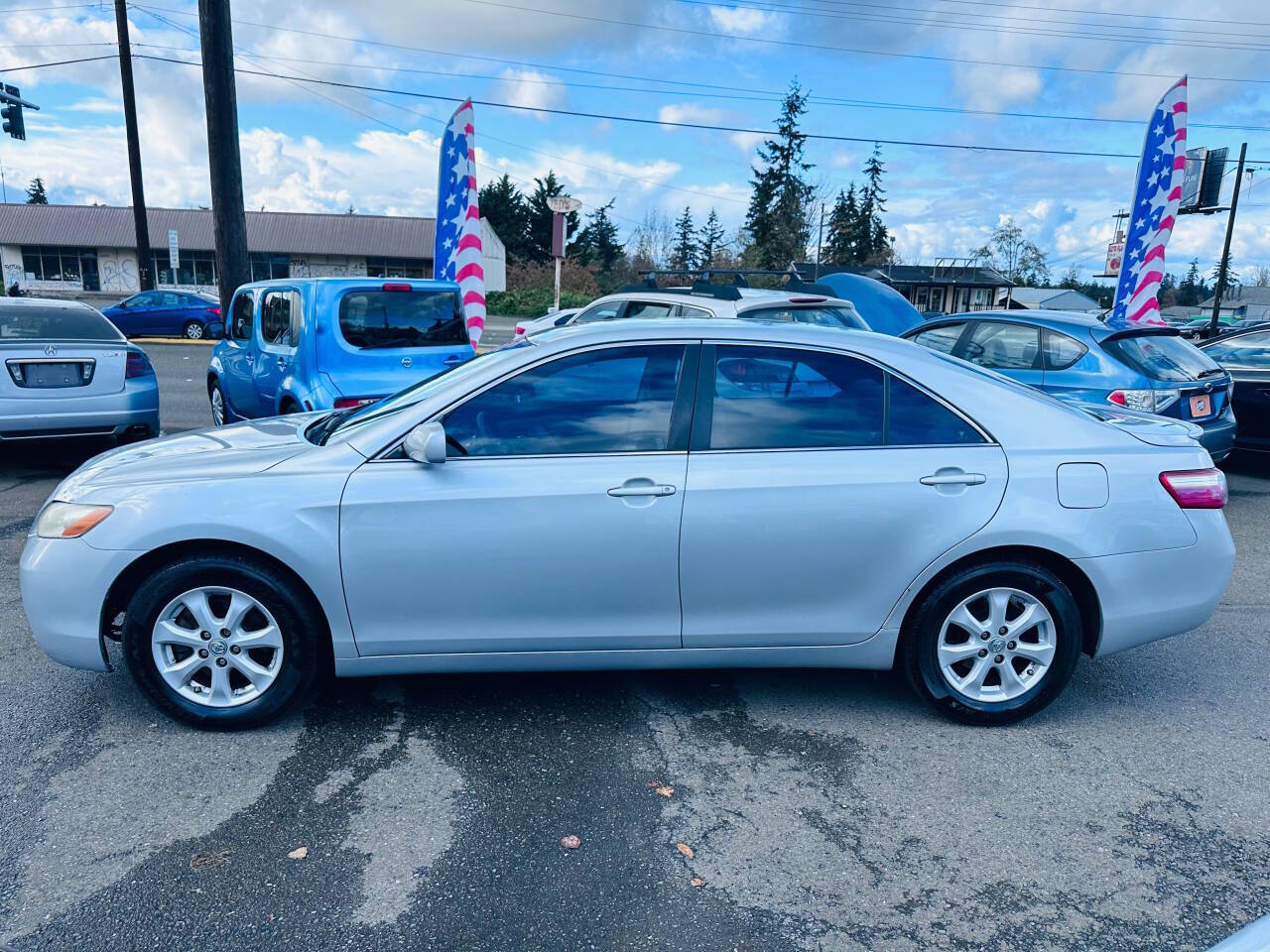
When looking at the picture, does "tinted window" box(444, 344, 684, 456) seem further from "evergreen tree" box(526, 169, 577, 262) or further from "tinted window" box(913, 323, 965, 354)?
"evergreen tree" box(526, 169, 577, 262)

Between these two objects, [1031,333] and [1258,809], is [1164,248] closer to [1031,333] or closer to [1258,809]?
[1031,333]

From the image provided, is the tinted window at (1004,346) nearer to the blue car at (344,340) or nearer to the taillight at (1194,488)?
the taillight at (1194,488)

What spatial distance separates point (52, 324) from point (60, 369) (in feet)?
2.26

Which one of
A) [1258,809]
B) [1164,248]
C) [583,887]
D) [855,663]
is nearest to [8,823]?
[583,887]

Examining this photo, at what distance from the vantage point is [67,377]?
7684 mm

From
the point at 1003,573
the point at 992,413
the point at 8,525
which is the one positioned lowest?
the point at 8,525

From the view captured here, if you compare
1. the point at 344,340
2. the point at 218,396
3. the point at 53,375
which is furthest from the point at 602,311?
the point at 53,375

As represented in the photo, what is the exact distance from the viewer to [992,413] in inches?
147

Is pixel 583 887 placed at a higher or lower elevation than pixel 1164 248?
lower

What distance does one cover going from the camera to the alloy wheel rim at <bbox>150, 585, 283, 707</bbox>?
11.5 ft

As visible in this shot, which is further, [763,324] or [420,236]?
[420,236]

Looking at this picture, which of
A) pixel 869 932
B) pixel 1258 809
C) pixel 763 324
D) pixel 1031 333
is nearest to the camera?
pixel 869 932

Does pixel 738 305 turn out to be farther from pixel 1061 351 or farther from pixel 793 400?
pixel 793 400

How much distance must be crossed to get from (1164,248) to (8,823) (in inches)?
570
